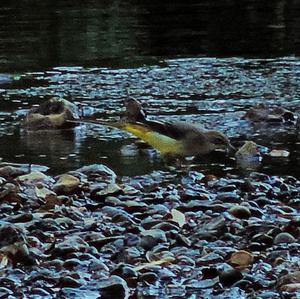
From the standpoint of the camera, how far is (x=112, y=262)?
6129 millimetres

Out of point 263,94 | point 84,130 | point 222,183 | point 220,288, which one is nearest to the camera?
point 220,288

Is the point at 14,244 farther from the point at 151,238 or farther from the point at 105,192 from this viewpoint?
the point at 105,192

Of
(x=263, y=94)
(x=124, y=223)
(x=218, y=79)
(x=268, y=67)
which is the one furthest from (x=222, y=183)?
(x=268, y=67)

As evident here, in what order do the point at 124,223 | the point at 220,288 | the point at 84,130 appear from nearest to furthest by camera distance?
1. the point at 220,288
2. the point at 124,223
3. the point at 84,130

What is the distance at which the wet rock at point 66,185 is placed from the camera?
7.94 m

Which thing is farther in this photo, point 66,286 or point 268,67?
point 268,67

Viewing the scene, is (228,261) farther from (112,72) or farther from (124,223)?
(112,72)

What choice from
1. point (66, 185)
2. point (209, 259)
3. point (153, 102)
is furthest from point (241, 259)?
point (153, 102)

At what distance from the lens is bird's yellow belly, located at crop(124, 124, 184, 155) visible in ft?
30.1

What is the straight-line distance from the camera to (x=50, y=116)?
35.6 ft

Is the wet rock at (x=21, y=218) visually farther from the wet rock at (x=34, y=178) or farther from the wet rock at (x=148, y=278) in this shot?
the wet rock at (x=148, y=278)

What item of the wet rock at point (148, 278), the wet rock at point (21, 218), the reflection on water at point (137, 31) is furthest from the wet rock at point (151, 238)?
the reflection on water at point (137, 31)

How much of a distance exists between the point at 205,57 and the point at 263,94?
10.0 ft

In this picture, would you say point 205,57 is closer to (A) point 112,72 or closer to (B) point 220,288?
(A) point 112,72
